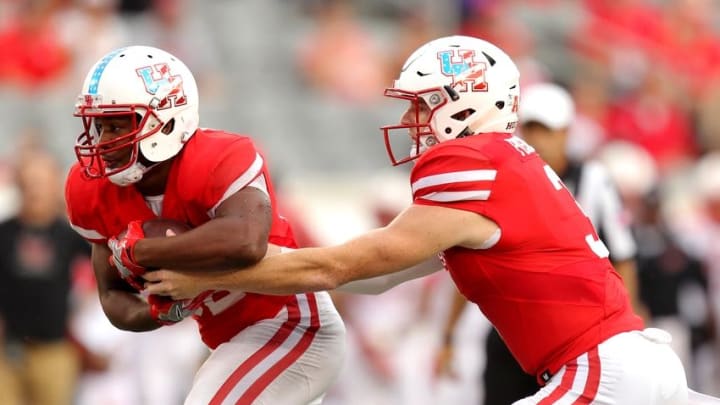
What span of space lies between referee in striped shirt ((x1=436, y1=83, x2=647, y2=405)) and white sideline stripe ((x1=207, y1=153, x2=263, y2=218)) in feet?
6.26

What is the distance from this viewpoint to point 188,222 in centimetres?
475

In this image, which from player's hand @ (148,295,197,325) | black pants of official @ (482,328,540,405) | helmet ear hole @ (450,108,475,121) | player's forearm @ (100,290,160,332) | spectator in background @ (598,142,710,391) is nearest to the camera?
player's hand @ (148,295,197,325)

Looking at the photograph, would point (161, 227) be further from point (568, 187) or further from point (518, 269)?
point (568, 187)

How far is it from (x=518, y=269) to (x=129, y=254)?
1.18 m

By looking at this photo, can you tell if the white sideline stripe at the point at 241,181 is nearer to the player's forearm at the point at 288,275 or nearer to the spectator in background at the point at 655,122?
the player's forearm at the point at 288,275

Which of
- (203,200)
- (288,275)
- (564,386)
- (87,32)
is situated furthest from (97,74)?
(87,32)

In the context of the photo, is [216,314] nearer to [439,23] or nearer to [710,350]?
[710,350]

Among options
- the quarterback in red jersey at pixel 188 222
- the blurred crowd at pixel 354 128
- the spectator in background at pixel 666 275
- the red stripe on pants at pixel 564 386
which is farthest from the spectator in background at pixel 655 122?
the red stripe on pants at pixel 564 386

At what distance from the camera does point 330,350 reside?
512 cm

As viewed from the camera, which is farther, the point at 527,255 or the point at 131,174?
the point at 131,174

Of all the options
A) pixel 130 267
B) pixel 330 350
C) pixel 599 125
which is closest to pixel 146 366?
pixel 330 350

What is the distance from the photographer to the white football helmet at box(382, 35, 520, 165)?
15.3 feet

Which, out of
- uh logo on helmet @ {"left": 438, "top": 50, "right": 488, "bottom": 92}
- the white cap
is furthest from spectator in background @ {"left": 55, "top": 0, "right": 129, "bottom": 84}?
uh logo on helmet @ {"left": 438, "top": 50, "right": 488, "bottom": 92}

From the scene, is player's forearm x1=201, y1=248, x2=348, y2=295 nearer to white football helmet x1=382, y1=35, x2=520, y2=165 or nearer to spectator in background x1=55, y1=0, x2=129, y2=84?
white football helmet x1=382, y1=35, x2=520, y2=165
